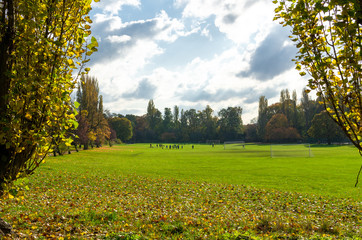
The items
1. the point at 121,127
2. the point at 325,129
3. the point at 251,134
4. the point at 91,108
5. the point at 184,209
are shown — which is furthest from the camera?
the point at 251,134

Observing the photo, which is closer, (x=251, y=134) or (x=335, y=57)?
(x=335, y=57)

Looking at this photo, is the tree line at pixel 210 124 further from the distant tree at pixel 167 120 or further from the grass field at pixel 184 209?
the grass field at pixel 184 209

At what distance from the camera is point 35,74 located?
3.96 metres

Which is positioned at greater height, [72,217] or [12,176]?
[12,176]

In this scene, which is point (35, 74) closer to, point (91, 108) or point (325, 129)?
point (91, 108)

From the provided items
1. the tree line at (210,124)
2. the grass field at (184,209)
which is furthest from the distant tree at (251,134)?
the grass field at (184,209)

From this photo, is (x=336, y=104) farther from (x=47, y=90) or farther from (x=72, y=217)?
(x=72, y=217)

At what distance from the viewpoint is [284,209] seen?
952 centimetres

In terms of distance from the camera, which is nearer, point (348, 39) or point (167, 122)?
point (348, 39)

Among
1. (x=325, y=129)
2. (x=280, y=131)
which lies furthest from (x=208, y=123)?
(x=325, y=129)

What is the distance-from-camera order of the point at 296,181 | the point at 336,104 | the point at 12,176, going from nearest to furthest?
the point at 336,104
the point at 12,176
the point at 296,181

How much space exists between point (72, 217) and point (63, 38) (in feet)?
16.5

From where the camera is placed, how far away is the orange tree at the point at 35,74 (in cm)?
381

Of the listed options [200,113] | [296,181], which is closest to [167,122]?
[200,113]
